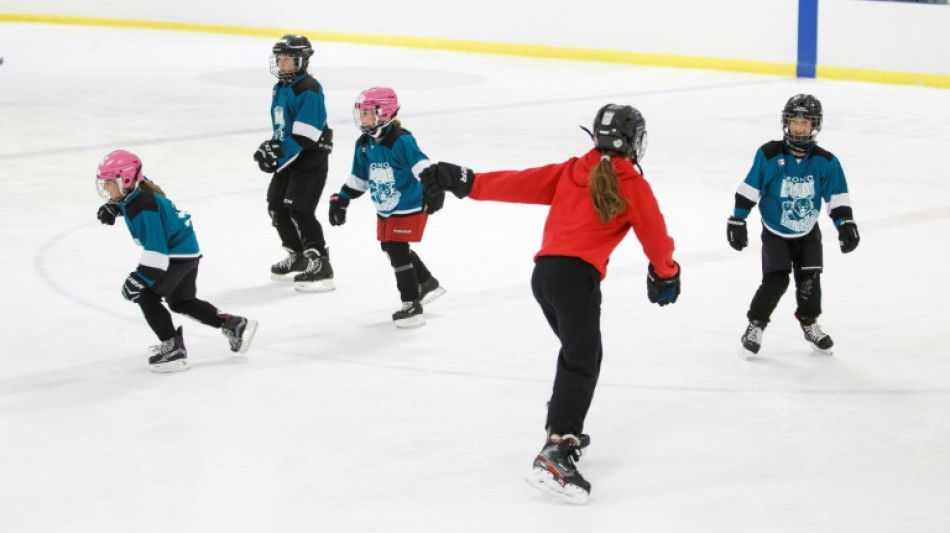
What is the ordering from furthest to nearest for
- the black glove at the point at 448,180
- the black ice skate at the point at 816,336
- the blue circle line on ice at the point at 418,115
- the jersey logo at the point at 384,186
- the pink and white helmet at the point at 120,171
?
the blue circle line on ice at the point at 418,115, the jersey logo at the point at 384,186, the black ice skate at the point at 816,336, the pink and white helmet at the point at 120,171, the black glove at the point at 448,180

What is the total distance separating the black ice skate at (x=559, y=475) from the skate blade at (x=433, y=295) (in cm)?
209

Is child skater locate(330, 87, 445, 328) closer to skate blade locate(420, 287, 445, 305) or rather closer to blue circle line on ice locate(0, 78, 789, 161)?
skate blade locate(420, 287, 445, 305)

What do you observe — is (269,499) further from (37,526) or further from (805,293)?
(805,293)

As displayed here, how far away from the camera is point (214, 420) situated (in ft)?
14.0

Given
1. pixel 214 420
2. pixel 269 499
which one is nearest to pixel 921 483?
pixel 269 499

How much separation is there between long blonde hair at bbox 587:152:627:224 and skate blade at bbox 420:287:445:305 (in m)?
2.20

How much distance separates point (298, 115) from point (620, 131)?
2.64 metres

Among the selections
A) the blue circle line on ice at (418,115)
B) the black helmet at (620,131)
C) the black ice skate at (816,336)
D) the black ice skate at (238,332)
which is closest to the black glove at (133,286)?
the black ice skate at (238,332)

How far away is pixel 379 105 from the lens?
205 inches

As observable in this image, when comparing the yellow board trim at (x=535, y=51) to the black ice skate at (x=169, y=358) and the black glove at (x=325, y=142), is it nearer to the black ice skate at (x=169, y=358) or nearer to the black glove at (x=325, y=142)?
the black glove at (x=325, y=142)

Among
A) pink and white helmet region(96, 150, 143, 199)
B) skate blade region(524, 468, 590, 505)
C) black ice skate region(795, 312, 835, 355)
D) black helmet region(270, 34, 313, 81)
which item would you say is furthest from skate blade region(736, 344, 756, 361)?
black helmet region(270, 34, 313, 81)

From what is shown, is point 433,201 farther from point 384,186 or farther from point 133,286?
point 384,186

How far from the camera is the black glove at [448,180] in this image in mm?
3729

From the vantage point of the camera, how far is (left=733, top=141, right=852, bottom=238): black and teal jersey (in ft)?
15.7
